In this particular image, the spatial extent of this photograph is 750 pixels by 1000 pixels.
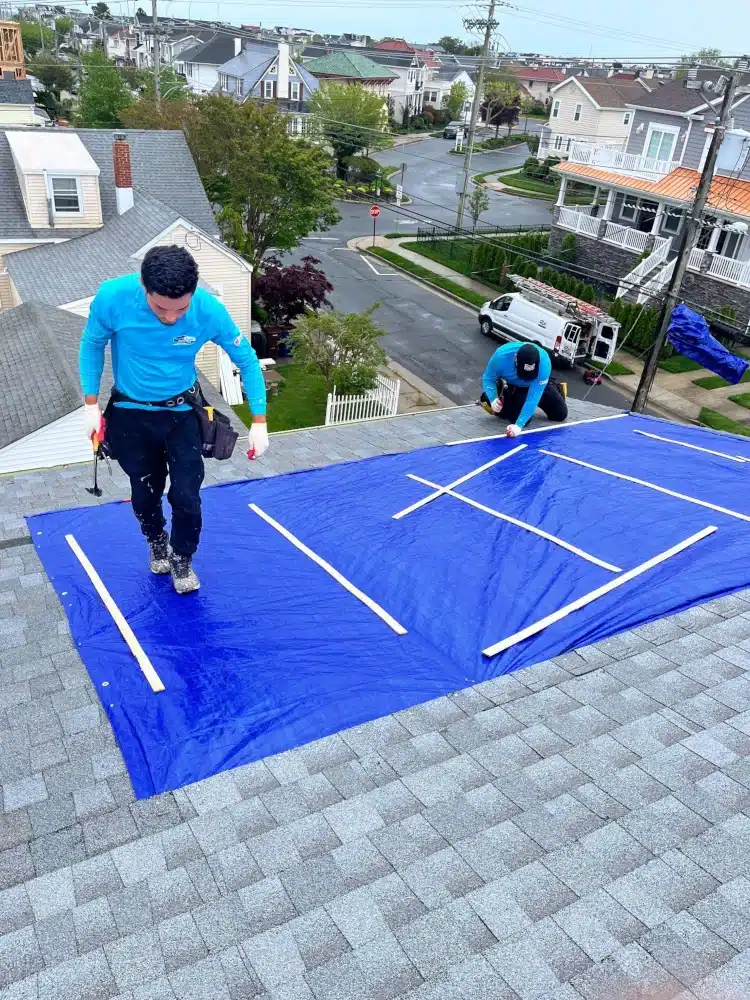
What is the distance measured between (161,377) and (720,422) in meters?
19.6

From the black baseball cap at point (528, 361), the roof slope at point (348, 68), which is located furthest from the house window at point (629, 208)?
the roof slope at point (348, 68)

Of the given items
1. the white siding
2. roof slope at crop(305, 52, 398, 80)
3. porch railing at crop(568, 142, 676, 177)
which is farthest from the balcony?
roof slope at crop(305, 52, 398, 80)

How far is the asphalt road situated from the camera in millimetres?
23844

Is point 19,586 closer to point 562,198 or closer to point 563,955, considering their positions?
point 563,955

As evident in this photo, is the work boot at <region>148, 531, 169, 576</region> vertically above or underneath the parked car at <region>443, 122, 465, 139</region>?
above

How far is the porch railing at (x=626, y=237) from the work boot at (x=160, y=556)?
28.5 meters

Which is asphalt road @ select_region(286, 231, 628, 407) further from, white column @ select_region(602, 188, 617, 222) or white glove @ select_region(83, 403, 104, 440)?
white glove @ select_region(83, 403, 104, 440)

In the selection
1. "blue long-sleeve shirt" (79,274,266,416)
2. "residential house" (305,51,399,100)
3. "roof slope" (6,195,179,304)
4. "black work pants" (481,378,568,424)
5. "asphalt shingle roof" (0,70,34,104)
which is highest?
"residential house" (305,51,399,100)

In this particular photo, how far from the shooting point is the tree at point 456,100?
259ft

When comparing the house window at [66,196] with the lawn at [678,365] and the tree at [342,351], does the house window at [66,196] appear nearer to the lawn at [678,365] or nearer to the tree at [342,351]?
the tree at [342,351]

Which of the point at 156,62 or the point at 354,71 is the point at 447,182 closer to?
the point at 156,62

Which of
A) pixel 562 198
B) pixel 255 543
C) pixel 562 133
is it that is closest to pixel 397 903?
pixel 255 543

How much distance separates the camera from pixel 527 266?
3097 centimetres

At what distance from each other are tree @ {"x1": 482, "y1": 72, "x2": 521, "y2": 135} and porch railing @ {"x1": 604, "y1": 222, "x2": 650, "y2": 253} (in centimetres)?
4792
